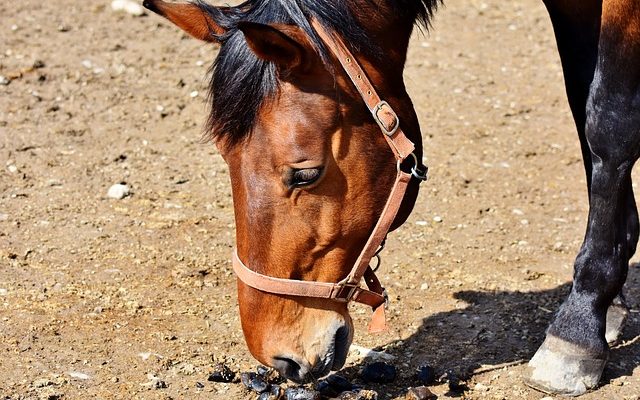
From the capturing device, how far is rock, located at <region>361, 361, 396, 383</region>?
3.81 m

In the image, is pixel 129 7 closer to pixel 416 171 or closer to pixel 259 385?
pixel 259 385

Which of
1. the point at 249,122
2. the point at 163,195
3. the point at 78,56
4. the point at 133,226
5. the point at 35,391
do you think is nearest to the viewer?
the point at 249,122

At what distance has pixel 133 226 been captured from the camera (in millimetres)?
5133

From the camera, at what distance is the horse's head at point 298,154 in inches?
124

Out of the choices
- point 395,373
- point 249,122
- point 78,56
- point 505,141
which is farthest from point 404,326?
point 78,56

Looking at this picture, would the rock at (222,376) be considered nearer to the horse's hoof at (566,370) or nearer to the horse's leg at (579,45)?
the horse's hoof at (566,370)

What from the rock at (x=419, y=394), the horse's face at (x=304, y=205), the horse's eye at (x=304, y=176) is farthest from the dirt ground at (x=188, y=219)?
the horse's eye at (x=304, y=176)

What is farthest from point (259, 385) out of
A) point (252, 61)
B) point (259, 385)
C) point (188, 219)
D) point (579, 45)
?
point (579, 45)

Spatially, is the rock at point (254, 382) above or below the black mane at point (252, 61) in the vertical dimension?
below

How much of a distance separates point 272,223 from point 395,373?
1003 millimetres

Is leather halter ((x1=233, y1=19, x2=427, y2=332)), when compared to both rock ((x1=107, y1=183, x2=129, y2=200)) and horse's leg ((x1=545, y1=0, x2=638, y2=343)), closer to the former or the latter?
horse's leg ((x1=545, y1=0, x2=638, y2=343))

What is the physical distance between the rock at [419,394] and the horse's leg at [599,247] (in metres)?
0.45

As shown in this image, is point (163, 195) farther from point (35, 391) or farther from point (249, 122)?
point (249, 122)

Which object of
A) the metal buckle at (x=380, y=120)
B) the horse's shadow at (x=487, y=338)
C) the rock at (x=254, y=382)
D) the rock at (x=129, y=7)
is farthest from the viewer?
the rock at (x=129, y=7)
